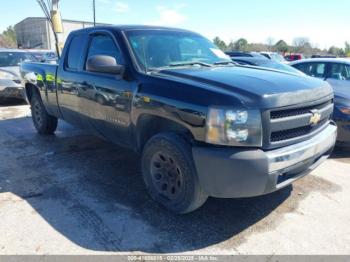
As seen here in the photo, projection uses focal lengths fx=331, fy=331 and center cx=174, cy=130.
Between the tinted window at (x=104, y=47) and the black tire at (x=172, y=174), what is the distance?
1.17 metres

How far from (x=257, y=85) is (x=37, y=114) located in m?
4.76

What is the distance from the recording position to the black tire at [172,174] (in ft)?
9.67

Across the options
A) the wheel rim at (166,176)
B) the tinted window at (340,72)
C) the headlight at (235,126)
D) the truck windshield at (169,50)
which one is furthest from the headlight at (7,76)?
the headlight at (235,126)

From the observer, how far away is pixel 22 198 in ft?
12.0

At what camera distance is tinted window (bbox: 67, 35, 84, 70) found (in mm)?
4618

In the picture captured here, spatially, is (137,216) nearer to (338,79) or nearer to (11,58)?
(338,79)

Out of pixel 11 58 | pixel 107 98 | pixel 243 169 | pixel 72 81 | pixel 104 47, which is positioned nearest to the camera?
pixel 243 169

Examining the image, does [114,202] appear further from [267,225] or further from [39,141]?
Result: [39,141]

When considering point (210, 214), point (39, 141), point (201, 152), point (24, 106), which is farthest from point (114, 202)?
point (24, 106)

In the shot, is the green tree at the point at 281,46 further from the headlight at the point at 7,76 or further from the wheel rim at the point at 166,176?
the wheel rim at the point at 166,176

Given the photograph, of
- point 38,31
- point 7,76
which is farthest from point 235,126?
point 38,31

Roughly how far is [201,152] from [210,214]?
2.98 feet

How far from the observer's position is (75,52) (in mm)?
4734

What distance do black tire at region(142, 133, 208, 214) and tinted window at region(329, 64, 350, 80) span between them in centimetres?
512
